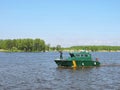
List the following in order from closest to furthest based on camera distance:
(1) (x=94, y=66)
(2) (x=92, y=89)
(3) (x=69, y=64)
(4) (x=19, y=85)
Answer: (2) (x=92, y=89) < (4) (x=19, y=85) < (3) (x=69, y=64) < (1) (x=94, y=66)

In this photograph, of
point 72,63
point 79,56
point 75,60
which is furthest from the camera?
point 79,56

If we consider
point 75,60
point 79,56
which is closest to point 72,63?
point 75,60

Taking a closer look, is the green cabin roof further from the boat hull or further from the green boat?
the boat hull

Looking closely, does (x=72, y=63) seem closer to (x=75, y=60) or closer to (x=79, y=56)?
(x=75, y=60)

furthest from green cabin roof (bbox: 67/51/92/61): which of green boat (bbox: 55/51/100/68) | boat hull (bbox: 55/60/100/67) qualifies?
boat hull (bbox: 55/60/100/67)

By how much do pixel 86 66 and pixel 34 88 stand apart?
1271 inches

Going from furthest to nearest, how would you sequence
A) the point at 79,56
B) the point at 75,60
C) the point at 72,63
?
the point at 79,56 < the point at 72,63 < the point at 75,60

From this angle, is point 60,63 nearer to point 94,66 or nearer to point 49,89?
point 94,66

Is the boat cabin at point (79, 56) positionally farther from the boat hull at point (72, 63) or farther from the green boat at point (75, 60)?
the boat hull at point (72, 63)

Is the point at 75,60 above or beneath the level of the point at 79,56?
beneath

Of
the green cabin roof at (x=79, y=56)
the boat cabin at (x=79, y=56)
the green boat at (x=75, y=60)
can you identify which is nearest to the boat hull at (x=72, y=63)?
the green boat at (x=75, y=60)

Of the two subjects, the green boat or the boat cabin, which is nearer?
the green boat

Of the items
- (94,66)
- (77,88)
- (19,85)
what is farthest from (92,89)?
(94,66)

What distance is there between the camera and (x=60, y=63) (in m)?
64.8
